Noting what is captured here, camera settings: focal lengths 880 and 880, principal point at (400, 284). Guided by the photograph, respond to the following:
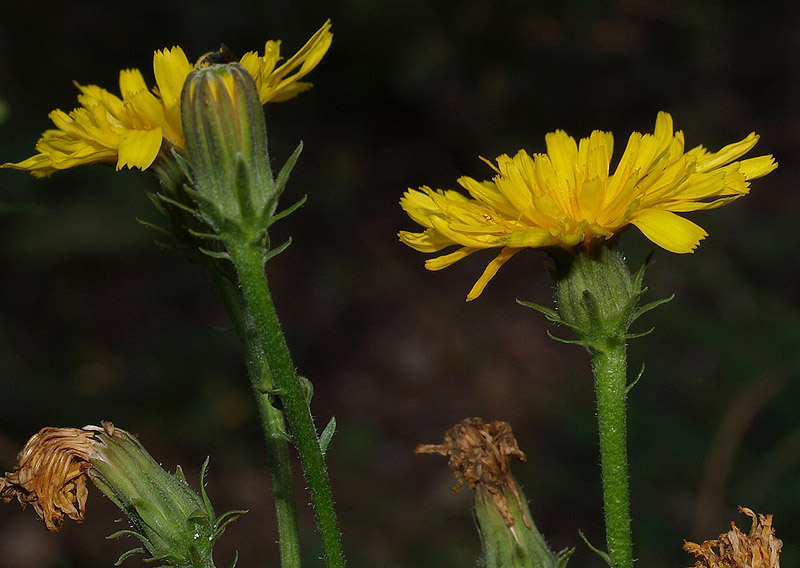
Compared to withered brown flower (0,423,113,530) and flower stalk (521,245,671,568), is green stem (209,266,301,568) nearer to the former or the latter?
withered brown flower (0,423,113,530)

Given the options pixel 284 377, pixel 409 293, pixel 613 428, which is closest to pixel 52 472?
pixel 284 377

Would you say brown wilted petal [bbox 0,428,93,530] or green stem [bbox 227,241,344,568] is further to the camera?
brown wilted petal [bbox 0,428,93,530]

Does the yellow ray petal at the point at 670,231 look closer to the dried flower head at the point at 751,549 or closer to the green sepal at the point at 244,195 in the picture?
the dried flower head at the point at 751,549

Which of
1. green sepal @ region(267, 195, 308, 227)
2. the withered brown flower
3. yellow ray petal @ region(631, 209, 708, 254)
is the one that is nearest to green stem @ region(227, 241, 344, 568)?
green sepal @ region(267, 195, 308, 227)

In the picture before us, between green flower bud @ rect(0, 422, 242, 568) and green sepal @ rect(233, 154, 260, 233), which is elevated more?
green sepal @ rect(233, 154, 260, 233)

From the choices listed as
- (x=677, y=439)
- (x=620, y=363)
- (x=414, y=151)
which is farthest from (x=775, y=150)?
(x=620, y=363)

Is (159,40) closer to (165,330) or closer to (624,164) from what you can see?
(165,330)
